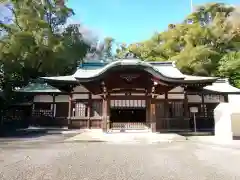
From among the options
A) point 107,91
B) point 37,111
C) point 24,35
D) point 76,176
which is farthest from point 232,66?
point 76,176

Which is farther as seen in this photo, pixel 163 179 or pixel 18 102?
pixel 18 102

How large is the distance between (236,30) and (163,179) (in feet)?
93.6

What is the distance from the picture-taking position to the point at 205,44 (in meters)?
28.7

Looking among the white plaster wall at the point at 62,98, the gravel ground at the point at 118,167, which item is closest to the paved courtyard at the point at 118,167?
the gravel ground at the point at 118,167

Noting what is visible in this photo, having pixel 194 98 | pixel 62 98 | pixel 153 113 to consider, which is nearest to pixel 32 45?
pixel 62 98

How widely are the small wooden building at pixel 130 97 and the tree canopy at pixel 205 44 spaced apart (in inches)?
251

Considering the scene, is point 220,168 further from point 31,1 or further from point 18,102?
point 31,1

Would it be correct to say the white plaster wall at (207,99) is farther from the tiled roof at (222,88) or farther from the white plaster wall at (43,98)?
the white plaster wall at (43,98)

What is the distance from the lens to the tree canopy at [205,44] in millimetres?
25609

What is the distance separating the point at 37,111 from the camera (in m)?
17.5

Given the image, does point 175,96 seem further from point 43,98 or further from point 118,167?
point 118,167

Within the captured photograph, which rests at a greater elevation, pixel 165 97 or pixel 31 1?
pixel 31 1

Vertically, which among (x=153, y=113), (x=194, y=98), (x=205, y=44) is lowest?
(x=153, y=113)

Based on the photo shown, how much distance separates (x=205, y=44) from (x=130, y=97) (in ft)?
62.0
